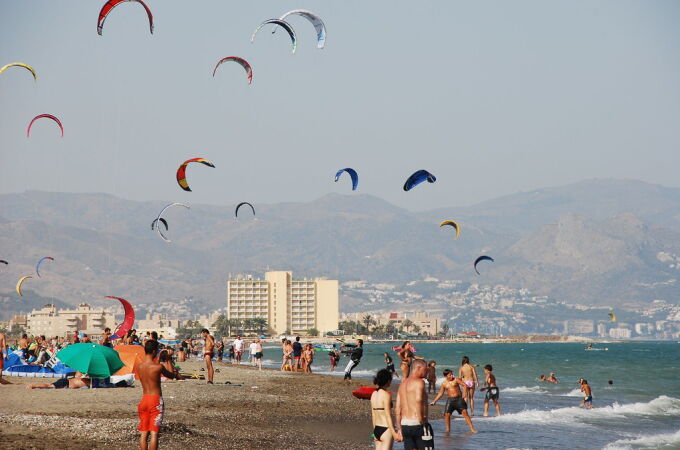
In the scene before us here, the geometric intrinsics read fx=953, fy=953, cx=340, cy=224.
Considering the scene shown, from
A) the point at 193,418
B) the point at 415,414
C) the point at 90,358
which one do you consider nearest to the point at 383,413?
the point at 415,414

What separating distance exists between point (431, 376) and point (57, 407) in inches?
594

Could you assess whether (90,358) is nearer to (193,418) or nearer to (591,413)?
(193,418)

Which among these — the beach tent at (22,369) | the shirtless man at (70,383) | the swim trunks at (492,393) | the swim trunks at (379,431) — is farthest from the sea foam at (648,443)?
the beach tent at (22,369)

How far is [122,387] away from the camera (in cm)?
2212

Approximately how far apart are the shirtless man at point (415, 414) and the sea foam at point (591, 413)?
1371 cm

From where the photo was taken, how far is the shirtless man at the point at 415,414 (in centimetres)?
1111

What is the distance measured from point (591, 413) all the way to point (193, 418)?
14.7 m

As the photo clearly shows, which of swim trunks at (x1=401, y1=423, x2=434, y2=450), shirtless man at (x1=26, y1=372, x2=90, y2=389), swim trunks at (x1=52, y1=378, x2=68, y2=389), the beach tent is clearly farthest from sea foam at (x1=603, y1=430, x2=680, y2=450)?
the beach tent

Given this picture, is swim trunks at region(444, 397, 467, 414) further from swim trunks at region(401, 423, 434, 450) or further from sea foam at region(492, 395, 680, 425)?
swim trunks at region(401, 423, 434, 450)

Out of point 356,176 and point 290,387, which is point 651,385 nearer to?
point 356,176

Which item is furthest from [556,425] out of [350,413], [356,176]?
[356,176]

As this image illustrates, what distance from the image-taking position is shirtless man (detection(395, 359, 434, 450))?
11.1m

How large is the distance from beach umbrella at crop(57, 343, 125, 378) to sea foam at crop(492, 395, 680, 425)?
9.88 m

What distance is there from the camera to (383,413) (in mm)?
10961
